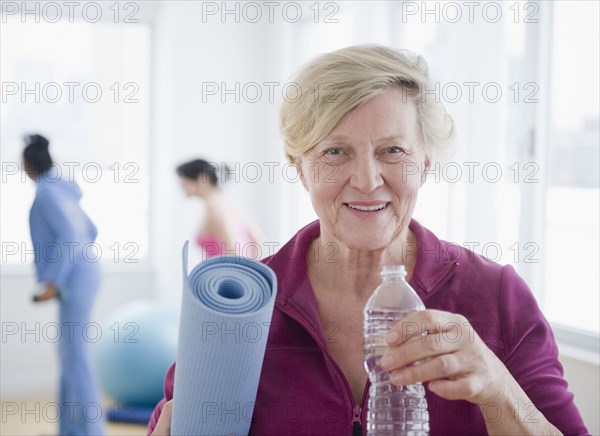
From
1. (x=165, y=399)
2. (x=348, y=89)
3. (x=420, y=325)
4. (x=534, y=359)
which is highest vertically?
(x=348, y=89)

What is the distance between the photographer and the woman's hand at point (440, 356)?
0.91 metres

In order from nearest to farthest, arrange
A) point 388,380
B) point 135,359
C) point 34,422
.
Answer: point 388,380
point 135,359
point 34,422

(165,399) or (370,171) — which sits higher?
(370,171)

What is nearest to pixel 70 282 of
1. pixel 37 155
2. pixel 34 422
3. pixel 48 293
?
pixel 48 293

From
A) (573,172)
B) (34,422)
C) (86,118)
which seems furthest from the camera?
(86,118)

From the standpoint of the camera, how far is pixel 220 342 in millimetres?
956

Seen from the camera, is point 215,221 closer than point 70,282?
No

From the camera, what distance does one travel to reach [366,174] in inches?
46.8

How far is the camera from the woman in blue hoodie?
310 cm

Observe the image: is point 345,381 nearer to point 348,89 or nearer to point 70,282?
point 348,89

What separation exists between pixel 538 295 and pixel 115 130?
319 centimetres

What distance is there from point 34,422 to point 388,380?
11.0 ft

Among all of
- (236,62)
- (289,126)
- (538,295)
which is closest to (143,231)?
(236,62)

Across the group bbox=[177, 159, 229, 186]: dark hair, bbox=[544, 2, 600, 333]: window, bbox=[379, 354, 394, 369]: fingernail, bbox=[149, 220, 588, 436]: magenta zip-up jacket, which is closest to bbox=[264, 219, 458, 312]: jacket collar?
bbox=[149, 220, 588, 436]: magenta zip-up jacket
